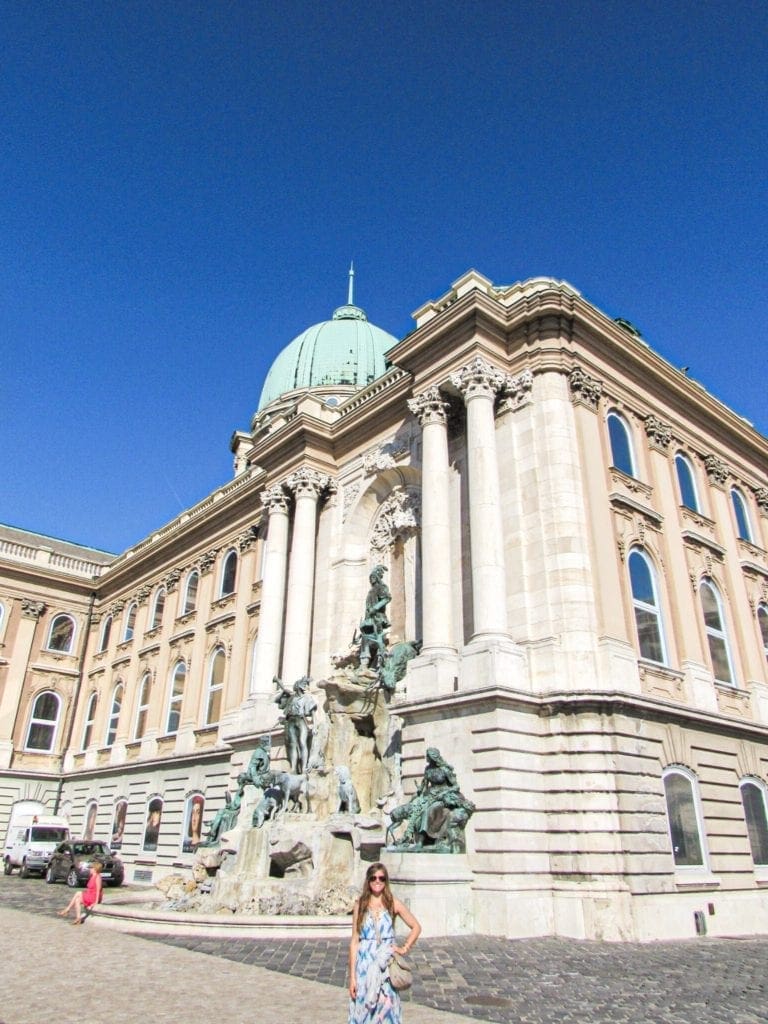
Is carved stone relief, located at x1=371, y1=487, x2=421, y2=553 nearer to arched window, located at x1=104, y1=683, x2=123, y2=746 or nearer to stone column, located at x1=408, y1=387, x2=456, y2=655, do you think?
stone column, located at x1=408, y1=387, x2=456, y2=655

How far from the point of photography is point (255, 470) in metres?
32.4

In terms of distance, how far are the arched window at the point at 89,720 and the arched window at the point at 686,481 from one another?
3013 centimetres

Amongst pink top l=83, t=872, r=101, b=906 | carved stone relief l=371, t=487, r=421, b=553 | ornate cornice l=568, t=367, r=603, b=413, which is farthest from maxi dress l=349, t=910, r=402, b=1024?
carved stone relief l=371, t=487, r=421, b=553

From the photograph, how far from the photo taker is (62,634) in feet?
136

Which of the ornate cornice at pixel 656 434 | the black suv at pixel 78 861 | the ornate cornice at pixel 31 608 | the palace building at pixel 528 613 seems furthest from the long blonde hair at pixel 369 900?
the ornate cornice at pixel 31 608

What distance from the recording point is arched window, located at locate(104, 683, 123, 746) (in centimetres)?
3622

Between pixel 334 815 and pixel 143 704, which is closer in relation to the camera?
pixel 334 815

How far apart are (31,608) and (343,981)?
36.0 m

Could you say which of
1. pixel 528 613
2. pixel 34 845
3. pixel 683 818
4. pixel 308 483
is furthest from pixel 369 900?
pixel 34 845

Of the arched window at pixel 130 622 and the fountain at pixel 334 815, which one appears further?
the arched window at pixel 130 622

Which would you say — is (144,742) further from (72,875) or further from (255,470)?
(255,470)

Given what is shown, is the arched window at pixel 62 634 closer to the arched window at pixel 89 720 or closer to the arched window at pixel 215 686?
the arched window at pixel 89 720

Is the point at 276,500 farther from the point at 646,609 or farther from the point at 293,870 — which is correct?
the point at 293,870

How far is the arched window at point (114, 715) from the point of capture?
36.2m
